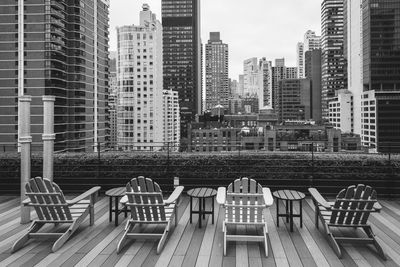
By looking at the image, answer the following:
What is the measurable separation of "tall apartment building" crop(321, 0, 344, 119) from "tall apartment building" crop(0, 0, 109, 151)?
464 feet

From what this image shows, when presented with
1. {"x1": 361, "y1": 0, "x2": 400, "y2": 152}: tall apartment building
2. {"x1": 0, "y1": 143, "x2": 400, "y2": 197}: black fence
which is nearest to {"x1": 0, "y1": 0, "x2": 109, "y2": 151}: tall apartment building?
{"x1": 0, "y1": 143, "x2": 400, "y2": 197}: black fence

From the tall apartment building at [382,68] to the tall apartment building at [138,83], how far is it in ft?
232

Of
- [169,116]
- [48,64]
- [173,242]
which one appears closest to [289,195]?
[173,242]

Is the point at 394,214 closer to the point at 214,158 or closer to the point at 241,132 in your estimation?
the point at 214,158

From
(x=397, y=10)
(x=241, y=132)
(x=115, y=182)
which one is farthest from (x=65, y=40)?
(x=397, y=10)

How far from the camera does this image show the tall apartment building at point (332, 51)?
18750 cm

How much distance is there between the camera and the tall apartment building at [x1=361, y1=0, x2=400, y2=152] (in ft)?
358

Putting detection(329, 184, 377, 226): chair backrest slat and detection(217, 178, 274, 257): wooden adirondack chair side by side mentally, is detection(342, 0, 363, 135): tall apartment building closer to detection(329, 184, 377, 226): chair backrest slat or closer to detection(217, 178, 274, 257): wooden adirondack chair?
detection(329, 184, 377, 226): chair backrest slat

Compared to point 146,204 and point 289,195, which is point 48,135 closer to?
point 146,204

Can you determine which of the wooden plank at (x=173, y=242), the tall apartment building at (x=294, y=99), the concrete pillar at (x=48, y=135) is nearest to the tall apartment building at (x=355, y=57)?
the tall apartment building at (x=294, y=99)

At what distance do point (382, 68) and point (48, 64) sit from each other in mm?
102934

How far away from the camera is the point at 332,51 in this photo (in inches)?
7470

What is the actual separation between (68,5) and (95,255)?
85.8 metres

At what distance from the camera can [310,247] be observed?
5.64m
